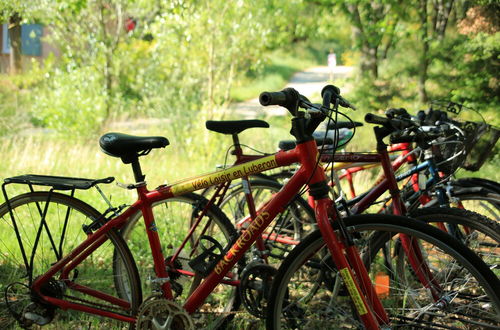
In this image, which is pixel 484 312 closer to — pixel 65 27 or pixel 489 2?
pixel 489 2

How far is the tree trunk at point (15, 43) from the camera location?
20.8ft

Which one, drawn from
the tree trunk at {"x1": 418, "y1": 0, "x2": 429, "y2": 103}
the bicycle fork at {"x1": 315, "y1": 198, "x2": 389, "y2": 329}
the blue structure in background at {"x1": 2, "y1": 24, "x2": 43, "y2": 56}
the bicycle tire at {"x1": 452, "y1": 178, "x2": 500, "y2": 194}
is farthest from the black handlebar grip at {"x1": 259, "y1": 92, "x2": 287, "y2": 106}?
the tree trunk at {"x1": 418, "y1": 0, "x2": 429, "y2": 103}

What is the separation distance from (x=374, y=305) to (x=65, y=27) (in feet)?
26.3

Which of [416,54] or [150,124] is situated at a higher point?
[416,54]

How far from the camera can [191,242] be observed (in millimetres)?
3121

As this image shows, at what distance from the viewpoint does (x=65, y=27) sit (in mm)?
8703

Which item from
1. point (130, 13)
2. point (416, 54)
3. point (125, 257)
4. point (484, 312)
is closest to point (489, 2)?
point (416, 54)

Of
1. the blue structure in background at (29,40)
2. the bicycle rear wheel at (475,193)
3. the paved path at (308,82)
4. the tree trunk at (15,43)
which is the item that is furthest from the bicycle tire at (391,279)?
the paved path at (308,82)

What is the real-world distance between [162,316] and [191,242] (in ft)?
2.45

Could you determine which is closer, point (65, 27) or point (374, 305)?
point (374, 305)

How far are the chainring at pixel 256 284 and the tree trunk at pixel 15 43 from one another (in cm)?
479

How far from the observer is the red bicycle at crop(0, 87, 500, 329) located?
203 centimetres

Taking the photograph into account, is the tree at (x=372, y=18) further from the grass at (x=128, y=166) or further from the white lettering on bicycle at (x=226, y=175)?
the white lettering on bicycle at (x=226, y=175)

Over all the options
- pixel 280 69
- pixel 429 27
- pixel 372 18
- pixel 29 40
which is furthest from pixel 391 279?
pixel 280 69
